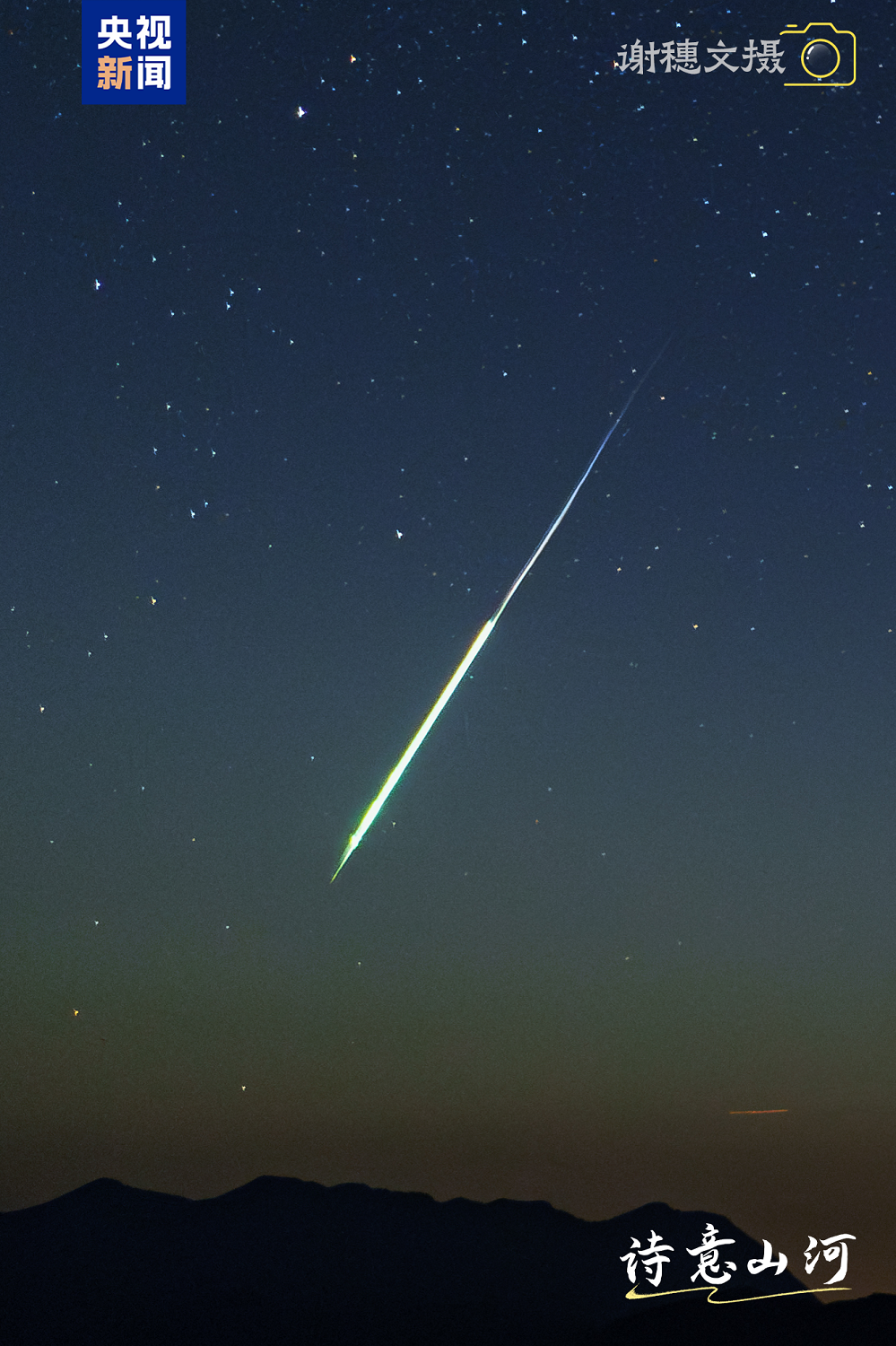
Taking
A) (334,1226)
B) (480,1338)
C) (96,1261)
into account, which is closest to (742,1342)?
(480,1338)

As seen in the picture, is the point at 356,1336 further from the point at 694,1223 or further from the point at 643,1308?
the point at 694,1223

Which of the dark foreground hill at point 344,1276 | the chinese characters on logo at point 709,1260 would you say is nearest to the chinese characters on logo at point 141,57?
the chinese characters on logo at point 709,1260

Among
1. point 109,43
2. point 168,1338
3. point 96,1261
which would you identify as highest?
point 109,43

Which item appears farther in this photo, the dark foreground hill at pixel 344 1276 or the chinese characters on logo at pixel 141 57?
the dark foreground hill at pixel 344 1276

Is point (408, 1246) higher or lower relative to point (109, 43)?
lower

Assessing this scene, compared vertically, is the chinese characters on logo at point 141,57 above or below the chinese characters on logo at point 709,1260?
above

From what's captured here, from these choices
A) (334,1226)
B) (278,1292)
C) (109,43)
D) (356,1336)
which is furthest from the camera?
(334,1226)

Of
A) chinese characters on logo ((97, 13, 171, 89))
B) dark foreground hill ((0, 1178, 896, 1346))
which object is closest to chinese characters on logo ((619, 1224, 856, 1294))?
chinese characters on logo ((97, 13, 171, 89))

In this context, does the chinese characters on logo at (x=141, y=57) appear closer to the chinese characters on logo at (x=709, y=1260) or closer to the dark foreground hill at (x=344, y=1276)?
the chinese characters on logo at (x=709, y=1260)

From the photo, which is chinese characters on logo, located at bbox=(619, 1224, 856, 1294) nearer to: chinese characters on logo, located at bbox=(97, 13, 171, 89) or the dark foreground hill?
chinese characters on logo, located at bbox=(97, 13, 171, 89)
